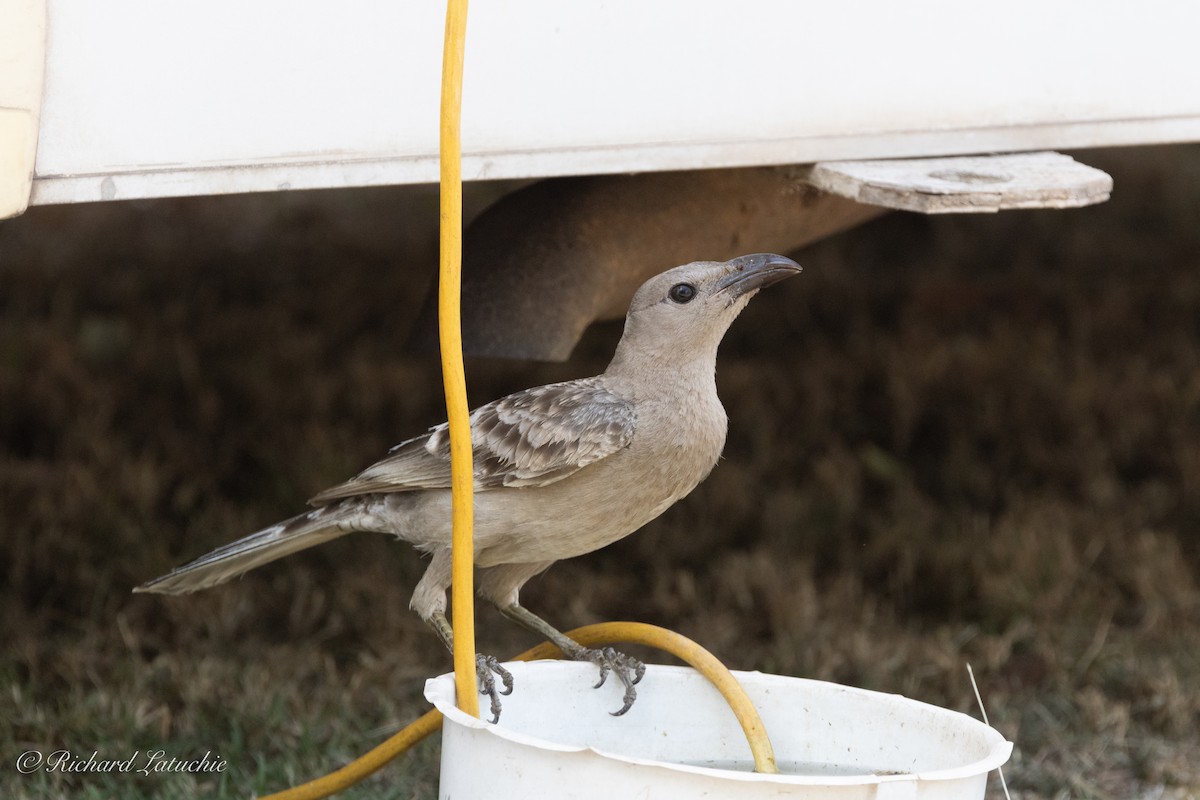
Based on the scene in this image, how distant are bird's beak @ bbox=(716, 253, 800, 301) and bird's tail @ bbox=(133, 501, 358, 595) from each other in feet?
3.25

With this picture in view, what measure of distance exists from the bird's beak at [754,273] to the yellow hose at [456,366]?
2.05 ft

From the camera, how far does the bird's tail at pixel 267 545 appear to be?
3.14 m

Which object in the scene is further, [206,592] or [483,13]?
[206,592]

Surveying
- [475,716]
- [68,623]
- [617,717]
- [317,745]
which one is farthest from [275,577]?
[475,716]

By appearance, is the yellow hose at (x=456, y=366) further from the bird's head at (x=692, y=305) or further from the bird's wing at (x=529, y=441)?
the bird's head at (x=692, y=305)

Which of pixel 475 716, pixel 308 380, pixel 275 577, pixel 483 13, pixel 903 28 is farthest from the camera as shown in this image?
pixel 308 380

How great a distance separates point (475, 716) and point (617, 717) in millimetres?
497

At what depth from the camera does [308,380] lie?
5902 millimetres

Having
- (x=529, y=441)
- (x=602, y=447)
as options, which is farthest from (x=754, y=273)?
(x=529, y=441)

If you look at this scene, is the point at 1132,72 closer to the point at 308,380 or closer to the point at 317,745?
the point at 317,745

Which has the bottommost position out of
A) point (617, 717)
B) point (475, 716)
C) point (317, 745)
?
point (317, 745)

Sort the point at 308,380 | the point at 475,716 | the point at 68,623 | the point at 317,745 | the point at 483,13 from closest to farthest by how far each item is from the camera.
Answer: the point at 475,716
the point at 483,13
the point at 317,745
the point at 68,623
the point at 308,380

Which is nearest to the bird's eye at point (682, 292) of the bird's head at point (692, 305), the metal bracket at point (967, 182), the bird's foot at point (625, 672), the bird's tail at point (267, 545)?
the bird's head at point (692, 305)

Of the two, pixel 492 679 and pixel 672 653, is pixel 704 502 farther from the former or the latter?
pixel 492 679
